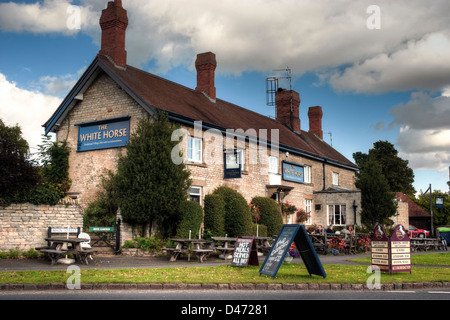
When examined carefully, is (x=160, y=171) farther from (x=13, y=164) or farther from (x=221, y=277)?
(x=221, y=277)

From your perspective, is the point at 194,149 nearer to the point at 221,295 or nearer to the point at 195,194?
the point at 195,194

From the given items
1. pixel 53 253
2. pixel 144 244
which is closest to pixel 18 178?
pixel 53 253

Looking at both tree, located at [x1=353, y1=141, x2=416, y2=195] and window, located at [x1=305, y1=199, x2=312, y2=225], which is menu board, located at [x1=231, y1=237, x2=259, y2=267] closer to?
window, located at [x1=305, y1=199, x2=312, y2=225]

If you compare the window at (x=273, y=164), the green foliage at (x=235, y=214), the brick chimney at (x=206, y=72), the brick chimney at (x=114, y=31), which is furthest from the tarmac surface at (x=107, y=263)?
the brick chimney at (x=206, y=72)

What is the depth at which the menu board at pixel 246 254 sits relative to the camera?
13031 millimetres

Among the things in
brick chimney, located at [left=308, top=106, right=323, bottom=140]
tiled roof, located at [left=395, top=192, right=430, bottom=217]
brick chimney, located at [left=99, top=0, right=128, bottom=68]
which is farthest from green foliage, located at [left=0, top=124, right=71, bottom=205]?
tiled roof, located at [left=395, top=192, right=430, bottom=217]

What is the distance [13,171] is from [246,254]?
854cm

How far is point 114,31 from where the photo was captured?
22094 mm

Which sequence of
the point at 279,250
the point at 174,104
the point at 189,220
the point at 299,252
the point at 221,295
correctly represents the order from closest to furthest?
the point at 221,295 → the point at 279,250 → the point at 299,252 → the point at 189,220 → the point at 174,104

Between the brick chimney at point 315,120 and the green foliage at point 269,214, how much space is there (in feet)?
55.6

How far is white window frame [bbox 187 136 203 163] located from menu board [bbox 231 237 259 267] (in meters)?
8.44

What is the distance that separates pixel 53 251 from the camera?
13852 mm

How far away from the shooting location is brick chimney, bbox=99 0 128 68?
71.8 ft
